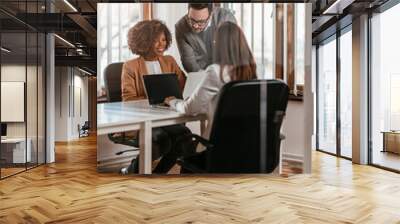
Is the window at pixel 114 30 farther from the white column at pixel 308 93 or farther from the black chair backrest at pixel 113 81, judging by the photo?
the white column at pixel 308 93

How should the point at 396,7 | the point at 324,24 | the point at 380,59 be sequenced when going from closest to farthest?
the point at 396,7, the point at 380,59, the point at 324,24

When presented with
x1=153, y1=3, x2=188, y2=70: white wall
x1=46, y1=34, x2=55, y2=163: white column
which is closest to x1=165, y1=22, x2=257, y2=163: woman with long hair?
x1=153, y1=3, x2=188, y2=70: white wall

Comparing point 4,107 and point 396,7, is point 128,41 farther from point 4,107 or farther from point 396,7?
point 396,7

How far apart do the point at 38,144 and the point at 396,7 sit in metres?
7.01

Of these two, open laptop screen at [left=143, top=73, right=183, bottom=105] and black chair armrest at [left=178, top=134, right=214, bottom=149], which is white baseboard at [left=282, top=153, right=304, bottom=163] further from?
open laptop screen at [left=143, top=73, right=183, bottom=105]

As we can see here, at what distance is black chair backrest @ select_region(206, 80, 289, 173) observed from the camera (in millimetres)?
5672

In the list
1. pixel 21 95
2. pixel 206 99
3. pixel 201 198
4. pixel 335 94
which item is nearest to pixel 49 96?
pixel 21 95

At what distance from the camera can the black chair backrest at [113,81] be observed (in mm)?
5945

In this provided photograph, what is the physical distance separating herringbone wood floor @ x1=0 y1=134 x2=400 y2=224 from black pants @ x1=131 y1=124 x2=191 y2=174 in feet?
0.80

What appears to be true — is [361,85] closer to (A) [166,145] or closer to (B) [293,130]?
(B) [293,130]

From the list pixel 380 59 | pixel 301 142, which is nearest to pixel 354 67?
pixel 380 59

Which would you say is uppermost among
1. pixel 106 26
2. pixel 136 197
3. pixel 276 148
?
pixel 106 26

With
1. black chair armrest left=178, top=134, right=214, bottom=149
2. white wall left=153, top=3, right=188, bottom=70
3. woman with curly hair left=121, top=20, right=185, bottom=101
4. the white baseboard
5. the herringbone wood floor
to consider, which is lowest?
the herringbone wood floor

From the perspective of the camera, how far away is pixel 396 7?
6.89 meters
